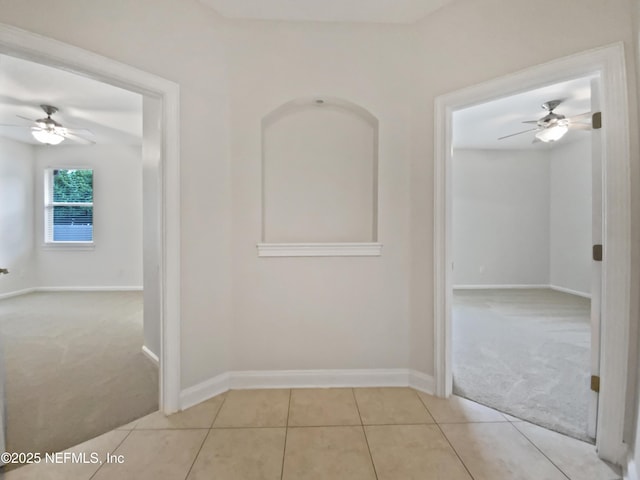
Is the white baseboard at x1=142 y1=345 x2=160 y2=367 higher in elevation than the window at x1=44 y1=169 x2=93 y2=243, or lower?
lower

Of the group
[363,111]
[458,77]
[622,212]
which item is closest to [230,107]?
[363,111]

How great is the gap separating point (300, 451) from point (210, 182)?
68.2 inches

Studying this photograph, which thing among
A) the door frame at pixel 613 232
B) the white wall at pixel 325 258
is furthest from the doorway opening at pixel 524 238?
the white wall at pixel 325 258

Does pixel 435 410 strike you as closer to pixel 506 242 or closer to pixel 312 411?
pixel 312 411

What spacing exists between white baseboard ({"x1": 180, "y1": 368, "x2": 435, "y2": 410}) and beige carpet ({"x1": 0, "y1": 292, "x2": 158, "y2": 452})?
22.6 inches

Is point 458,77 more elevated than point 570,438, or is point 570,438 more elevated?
point 458,77

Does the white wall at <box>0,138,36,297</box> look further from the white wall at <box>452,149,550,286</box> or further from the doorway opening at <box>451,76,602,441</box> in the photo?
the white wall at <box>452,149,550,286</box>

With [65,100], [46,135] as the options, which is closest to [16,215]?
[46,135]

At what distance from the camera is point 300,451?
1.46 meters

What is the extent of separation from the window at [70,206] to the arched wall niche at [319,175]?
5.37 metres

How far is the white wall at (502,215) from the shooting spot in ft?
18.7

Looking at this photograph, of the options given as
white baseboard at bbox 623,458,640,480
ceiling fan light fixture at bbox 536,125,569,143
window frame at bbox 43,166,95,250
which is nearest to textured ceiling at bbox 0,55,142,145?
window frame at bbox 43,166,95,250

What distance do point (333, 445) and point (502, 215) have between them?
229 inches

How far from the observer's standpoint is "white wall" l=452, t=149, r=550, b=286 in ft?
18.7
